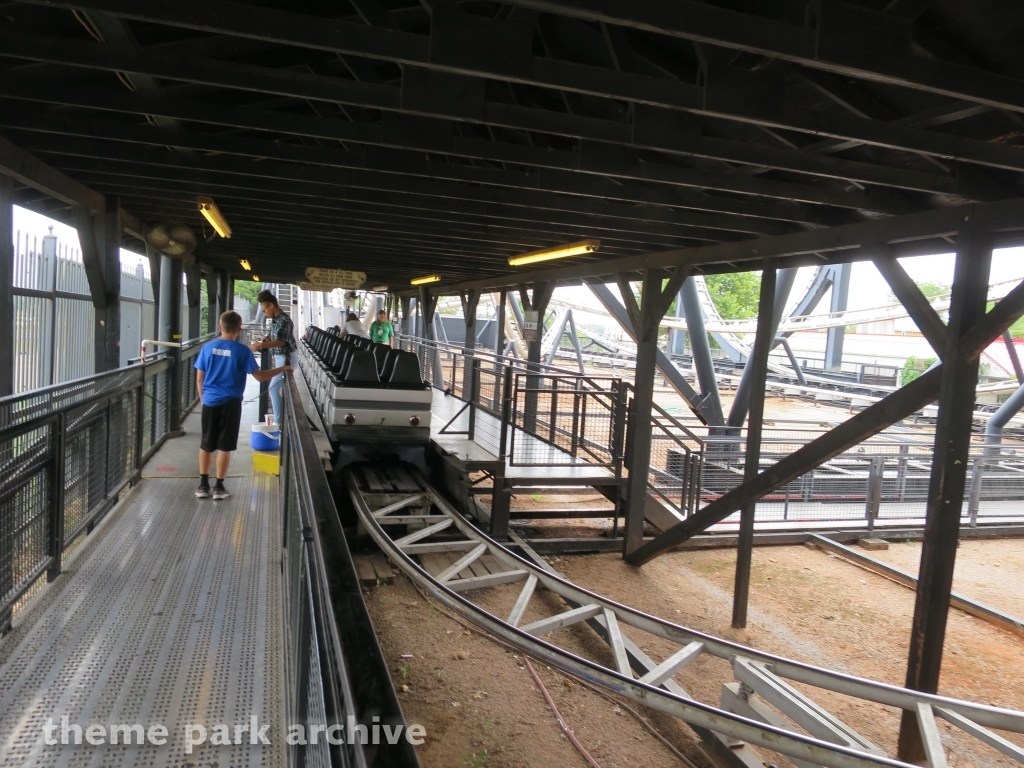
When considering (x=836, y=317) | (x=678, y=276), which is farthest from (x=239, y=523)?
(x=836, y=317)

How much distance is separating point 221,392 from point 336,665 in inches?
186

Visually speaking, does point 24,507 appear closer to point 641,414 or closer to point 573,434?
point 573,434

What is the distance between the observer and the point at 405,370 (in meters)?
9.70

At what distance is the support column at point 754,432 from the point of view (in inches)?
287

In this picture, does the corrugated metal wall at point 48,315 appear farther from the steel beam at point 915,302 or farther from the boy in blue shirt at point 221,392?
the steel beam at point 915,302

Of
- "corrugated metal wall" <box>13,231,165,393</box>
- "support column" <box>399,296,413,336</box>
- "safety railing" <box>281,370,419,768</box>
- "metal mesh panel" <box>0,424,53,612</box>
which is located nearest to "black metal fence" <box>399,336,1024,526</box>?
"corrugated metal wall" <box>13,231,165,393</box>

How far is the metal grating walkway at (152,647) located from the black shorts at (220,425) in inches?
34.8

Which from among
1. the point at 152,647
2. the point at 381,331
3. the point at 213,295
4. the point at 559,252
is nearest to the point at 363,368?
the point at 559,252

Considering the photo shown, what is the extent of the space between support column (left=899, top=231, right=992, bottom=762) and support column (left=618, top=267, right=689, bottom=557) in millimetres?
4355

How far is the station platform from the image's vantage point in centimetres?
261

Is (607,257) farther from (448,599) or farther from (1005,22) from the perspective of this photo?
(1005,22)

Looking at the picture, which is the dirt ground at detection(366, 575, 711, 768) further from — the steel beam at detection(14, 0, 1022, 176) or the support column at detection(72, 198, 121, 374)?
the steel beam at detection(14, 0, 1022, 176)

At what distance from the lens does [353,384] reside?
901 centimetres

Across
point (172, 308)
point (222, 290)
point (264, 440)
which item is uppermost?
point (222, 290)
